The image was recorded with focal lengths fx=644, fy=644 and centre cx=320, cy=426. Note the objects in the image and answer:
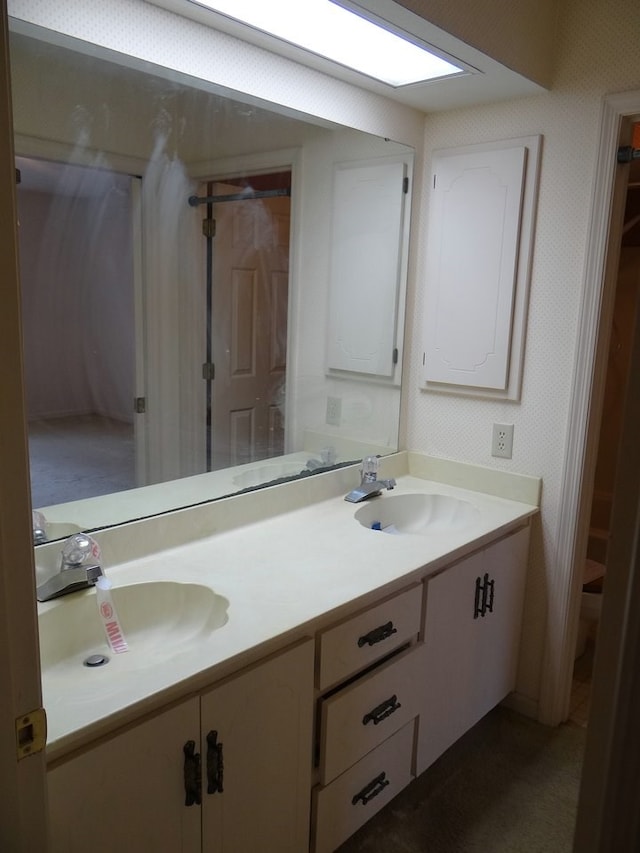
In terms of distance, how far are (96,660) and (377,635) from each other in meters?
0.64

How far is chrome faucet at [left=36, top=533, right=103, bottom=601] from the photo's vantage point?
1.33 m

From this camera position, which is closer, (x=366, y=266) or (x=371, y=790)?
(x=371, y=790)

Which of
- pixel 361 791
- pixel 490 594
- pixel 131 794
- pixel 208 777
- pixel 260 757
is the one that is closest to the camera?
pixel 131 794

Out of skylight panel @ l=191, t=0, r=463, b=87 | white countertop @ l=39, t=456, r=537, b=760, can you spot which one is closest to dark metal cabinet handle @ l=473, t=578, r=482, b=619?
white countertop @ l=39, t=456, r=537, b=760

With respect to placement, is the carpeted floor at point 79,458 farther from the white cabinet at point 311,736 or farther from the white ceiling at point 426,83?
the white ceiling at point 426,83

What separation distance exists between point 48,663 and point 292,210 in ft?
4.78

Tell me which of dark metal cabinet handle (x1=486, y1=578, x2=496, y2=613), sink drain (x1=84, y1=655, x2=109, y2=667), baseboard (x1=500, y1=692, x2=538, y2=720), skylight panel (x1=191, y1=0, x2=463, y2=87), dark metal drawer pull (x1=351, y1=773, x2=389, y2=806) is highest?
skylight panel (x1=191, y1=0, x2=463, y2=87)

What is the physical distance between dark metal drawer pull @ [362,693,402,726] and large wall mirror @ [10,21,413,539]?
0.71m

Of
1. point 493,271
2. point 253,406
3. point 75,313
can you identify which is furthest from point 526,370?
point 75,313

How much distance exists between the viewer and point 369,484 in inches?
86.4

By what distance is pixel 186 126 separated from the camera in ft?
5.47

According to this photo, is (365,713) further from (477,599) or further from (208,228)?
(208,228)

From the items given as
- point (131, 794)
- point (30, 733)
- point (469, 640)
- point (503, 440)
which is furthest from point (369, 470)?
point (30, 733)

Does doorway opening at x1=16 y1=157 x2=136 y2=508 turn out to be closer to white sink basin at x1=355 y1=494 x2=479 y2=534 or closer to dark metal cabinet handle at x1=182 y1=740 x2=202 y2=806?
dark metal cabinet handle at x1=182 y1=740 x2=202 y2=806
